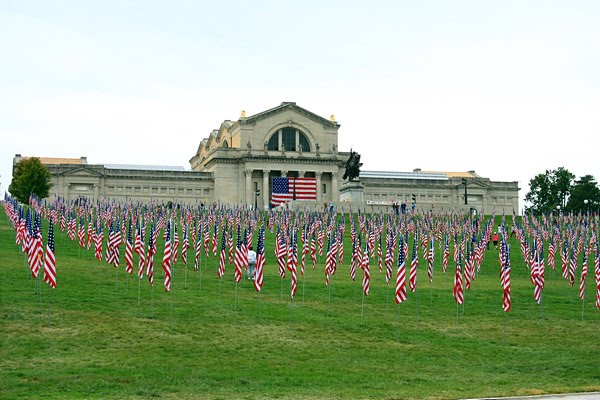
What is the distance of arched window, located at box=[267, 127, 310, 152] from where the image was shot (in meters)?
116

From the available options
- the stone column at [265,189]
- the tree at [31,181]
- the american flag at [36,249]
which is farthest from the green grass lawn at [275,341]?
the stone column at [265,189]

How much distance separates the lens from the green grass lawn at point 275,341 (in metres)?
20.2

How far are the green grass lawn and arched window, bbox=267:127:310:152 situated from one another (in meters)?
76.7

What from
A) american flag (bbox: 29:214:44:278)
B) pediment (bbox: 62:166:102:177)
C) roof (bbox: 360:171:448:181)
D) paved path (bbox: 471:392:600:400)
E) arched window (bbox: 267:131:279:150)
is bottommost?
paved path (bbox: 471:392:600:400)

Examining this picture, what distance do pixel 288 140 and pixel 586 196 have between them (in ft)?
127

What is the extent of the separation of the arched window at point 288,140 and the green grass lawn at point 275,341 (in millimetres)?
76691

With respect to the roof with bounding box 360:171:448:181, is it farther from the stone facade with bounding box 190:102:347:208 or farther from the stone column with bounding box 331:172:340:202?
the stone facade with bounding box 190:102:347:208

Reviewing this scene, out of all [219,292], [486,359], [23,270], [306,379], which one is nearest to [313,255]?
[219,292]

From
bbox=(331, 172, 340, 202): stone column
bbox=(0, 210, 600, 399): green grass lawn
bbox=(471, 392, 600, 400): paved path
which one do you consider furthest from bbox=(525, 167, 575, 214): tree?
bbox=(471, 392, 600, 400): paved path

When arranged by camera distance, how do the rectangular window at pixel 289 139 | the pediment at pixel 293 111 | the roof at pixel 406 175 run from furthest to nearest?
the roof at pixel 406 175
the rectangular window at pixel 289 139
the pediment at pixel 293 111

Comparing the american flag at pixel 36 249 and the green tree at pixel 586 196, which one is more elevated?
the green tree at pixel 586 196

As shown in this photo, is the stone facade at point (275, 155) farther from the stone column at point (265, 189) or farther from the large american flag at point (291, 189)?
the large american flag at point (291, 189)

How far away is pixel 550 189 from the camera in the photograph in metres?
123

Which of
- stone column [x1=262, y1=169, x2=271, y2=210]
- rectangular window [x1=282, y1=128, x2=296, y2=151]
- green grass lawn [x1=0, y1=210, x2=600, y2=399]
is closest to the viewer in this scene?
green grass lawn [x1=0, y1=210, x2=600, y2=399]
